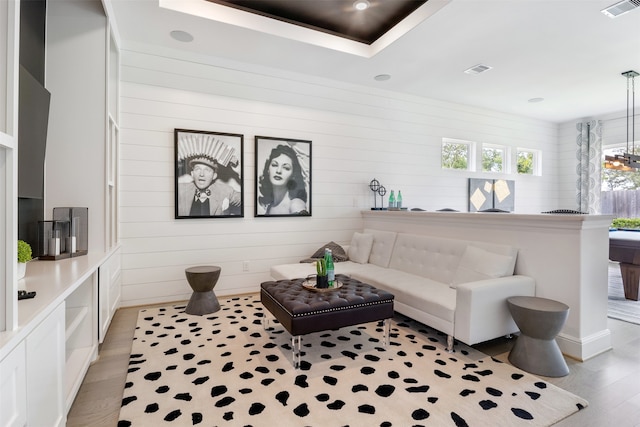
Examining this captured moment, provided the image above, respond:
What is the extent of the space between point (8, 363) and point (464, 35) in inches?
169

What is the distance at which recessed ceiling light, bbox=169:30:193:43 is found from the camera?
11.5 ft

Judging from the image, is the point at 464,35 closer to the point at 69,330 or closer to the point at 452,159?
the point at 452,159

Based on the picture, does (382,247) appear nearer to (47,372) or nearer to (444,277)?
(444,277)

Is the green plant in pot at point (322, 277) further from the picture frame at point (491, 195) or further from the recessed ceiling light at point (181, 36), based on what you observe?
the picture frame at point (491, 195)

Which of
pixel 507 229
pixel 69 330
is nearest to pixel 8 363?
pixel 69 330

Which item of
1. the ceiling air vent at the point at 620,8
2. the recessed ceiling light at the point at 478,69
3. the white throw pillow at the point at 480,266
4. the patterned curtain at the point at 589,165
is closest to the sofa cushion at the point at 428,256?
the white throw pillow at the point at 480,266

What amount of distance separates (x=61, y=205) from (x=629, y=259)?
6.04 metres

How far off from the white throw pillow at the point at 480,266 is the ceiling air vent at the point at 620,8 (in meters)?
2.54

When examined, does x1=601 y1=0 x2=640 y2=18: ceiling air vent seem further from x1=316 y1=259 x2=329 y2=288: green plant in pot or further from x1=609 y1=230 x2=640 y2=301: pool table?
x1=316 y1=259 x2=329 y2=288: green plant in pot

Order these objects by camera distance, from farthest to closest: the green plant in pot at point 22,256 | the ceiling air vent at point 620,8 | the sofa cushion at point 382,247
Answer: the sofa cushion at point 382,247 < the ceiling air vent at point 620,8 < the green plant in pot at point 22,256

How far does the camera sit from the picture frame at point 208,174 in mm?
3869

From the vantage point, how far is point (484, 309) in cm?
252

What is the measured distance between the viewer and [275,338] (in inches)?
112

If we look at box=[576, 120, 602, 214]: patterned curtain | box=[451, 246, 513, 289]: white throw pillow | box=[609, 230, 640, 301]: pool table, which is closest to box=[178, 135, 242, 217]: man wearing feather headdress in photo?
box=[451, 246, 513, 289]: white throw pillow
